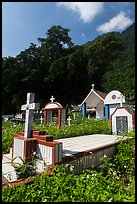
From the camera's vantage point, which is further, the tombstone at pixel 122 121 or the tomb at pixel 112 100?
the tomb at pixel 112 100

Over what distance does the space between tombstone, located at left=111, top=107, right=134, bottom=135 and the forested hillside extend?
1658 cm

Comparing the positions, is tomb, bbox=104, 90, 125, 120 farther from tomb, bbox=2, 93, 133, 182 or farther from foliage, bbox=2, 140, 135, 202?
foliage, bbox=2, 140, 135, 202

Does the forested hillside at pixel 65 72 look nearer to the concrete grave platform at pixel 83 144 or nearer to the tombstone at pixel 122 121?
the tombstone at pixel 122 121

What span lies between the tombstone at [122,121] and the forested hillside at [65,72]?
16.6 meters

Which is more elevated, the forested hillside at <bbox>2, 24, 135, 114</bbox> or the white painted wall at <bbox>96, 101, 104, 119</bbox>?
the forested hillside at <bbox>2, 24, 135, 114</bbox>

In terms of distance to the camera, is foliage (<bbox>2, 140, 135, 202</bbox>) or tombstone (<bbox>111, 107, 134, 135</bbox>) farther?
tombstone (<bbox>111, 107, 134, 135</bbox>)

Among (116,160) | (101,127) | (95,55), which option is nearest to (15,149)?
(116,160)

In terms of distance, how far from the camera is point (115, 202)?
210cm

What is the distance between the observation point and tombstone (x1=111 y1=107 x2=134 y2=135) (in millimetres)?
7842

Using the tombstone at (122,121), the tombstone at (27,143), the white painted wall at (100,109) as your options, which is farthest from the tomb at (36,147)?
the white painted wall at (100,109)

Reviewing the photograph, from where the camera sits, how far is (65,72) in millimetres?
26312

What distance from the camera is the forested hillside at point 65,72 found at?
2569 cm

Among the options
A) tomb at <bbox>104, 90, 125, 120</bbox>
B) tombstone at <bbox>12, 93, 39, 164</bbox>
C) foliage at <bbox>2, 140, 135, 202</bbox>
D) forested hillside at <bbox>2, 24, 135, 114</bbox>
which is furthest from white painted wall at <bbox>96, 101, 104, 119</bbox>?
foliage at <bbox>2, 140, 135, 202</bbox>

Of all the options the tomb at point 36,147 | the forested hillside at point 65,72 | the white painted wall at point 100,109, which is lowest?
the tomb at point 36,147
